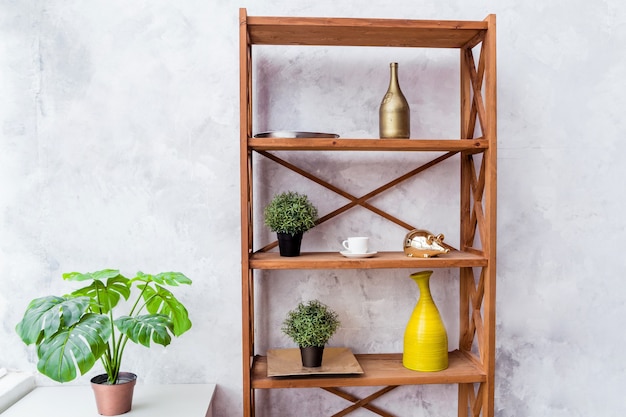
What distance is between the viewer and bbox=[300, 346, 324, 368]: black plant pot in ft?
5.69

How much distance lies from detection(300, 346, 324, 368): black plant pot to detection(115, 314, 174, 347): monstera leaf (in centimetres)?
47

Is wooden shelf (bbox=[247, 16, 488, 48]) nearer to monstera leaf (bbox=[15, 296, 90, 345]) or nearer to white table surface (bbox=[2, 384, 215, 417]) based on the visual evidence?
monstera leaf (bbox=[15, 296, 90, 345])

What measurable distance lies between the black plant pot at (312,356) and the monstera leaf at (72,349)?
0.64 meters

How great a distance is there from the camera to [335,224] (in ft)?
6.61

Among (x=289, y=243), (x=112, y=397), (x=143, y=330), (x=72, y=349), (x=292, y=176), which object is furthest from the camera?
(x=292, y=176)

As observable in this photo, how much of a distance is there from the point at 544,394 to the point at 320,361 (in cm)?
99

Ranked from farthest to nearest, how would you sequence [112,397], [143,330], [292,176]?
[292,176] < [112,397] < [143,330]

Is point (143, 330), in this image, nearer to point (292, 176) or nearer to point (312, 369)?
point (312, 369)

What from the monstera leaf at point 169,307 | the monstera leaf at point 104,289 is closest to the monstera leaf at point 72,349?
the monstera leaf at point 104,289

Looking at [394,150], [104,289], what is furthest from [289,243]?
[104,289]

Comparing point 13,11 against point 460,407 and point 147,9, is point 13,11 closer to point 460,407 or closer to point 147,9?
point 147,9

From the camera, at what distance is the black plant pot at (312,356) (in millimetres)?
1735

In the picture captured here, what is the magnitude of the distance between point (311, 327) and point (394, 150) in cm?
68

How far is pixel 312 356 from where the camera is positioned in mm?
1742
